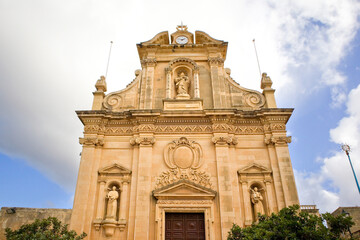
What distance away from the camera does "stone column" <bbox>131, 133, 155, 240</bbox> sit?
11062 mm

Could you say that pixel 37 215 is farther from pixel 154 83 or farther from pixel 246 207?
pixel 246 207

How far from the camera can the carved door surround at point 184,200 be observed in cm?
1136

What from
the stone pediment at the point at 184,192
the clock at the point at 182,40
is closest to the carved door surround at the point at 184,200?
the stone pediment at the point at 184,192

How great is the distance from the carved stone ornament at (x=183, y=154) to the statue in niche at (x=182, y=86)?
110 inches

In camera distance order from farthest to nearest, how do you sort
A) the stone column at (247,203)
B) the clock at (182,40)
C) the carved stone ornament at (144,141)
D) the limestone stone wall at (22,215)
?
the limestone stone wall at (22,215), the clock at (182,40), the carved stone ornament at (144,141), the stone column at (247,203)

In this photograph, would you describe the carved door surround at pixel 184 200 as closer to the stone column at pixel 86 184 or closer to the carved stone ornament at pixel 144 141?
the carved stone ornament at pixel 144 141

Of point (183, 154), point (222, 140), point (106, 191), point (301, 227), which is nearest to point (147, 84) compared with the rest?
point (183, 154)

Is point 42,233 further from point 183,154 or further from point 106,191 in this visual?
point 183,154

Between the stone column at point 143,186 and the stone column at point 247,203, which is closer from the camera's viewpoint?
the stone column at point 143,186

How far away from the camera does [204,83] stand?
1523cm

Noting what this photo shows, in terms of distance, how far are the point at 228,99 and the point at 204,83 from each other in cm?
169

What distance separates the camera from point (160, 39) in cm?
1675

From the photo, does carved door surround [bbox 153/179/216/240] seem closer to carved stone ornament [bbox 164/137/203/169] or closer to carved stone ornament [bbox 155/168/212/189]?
carved stone ornament [bbox 155/168/212/189]

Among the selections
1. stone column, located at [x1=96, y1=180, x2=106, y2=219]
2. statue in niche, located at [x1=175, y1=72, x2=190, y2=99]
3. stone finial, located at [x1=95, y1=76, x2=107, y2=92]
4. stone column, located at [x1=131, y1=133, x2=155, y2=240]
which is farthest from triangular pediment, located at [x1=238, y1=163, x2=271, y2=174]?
stone finial, located at [x1=95, y1=76, x2=107, y2=92]
